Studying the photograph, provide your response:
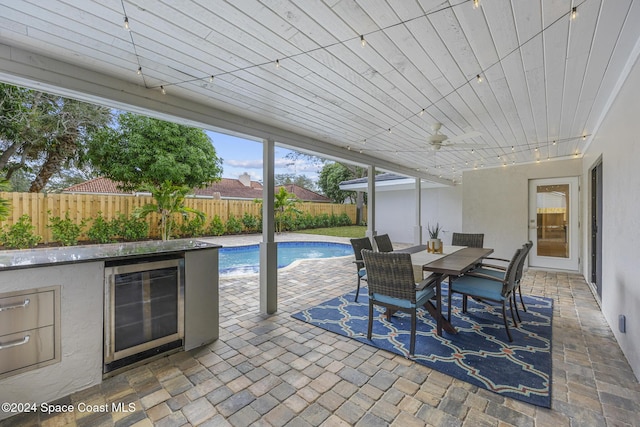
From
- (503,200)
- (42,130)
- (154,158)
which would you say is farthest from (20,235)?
(503,200)

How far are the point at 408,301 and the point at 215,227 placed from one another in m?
10.6

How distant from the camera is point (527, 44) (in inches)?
81.7

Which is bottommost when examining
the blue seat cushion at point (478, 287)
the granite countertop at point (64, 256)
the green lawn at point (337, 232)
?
the green lawn at point (337, 232)

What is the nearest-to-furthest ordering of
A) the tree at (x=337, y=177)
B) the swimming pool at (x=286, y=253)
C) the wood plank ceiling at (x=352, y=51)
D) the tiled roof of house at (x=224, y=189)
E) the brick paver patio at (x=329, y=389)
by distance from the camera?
the wood plank ceiling at (x=352, y=51)
the brick paver patio at (x=329, y=389)
the swimming pool at (x=286, y=253)
the tiled roof of house at (x=224, y=189)
the tree at (x=337, y=177)

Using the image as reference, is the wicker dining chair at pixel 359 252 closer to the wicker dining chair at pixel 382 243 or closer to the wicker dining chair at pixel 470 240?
the wicker dining chair at pixel 382 243

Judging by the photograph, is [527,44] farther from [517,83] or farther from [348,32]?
[348,32]

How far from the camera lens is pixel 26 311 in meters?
1.97

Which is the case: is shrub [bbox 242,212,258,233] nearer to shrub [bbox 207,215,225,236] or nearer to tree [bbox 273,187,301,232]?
tree [bbox 273,187,301,232]

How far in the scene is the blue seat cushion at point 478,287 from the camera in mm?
3082

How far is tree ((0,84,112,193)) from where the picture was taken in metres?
6.21

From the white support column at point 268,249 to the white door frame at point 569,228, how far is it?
254 inches

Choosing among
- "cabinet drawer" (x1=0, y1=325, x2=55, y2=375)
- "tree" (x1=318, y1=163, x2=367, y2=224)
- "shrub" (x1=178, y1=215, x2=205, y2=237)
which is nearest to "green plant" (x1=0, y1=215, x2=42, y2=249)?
"shrub" (x1=178, y1=215, x2=205, y2=237)

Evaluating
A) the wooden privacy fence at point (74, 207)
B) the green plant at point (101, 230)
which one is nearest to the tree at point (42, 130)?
the wooden privacy fence at point (74, 207)

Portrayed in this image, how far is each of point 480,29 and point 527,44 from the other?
49 cm
